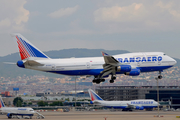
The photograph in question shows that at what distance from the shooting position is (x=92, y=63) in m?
78.9

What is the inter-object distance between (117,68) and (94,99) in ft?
238

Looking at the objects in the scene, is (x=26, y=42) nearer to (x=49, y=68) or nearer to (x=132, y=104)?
(x=49, y=68)

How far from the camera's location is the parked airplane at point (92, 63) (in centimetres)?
7750

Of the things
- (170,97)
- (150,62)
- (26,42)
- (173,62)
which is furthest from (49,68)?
(170,97)

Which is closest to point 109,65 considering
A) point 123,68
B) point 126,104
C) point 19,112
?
point 123,68

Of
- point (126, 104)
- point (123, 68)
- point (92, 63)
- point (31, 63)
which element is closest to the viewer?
point (31, 63)

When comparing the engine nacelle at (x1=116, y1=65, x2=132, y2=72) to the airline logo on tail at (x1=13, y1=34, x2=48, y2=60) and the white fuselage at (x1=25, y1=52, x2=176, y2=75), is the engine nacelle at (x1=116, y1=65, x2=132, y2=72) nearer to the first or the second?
the white fuselage at (x1=25, y1=52, x2=176, y2=75)

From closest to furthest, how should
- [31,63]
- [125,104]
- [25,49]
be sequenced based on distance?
[31,63], [25,49], [125,104]

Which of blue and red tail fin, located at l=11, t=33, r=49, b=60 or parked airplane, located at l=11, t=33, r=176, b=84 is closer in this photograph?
parked airplane, located at l=11, t=33, r=176, b=84

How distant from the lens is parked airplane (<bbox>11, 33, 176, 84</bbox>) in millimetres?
77500

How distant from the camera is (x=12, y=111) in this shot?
343ft

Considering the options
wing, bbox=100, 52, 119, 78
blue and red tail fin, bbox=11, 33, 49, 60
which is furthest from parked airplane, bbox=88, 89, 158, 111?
blue and red tail fin, bbox=11, 33, 49, 60

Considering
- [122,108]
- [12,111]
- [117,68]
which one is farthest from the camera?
[122,108]

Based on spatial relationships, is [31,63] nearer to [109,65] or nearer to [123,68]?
[109,65]
